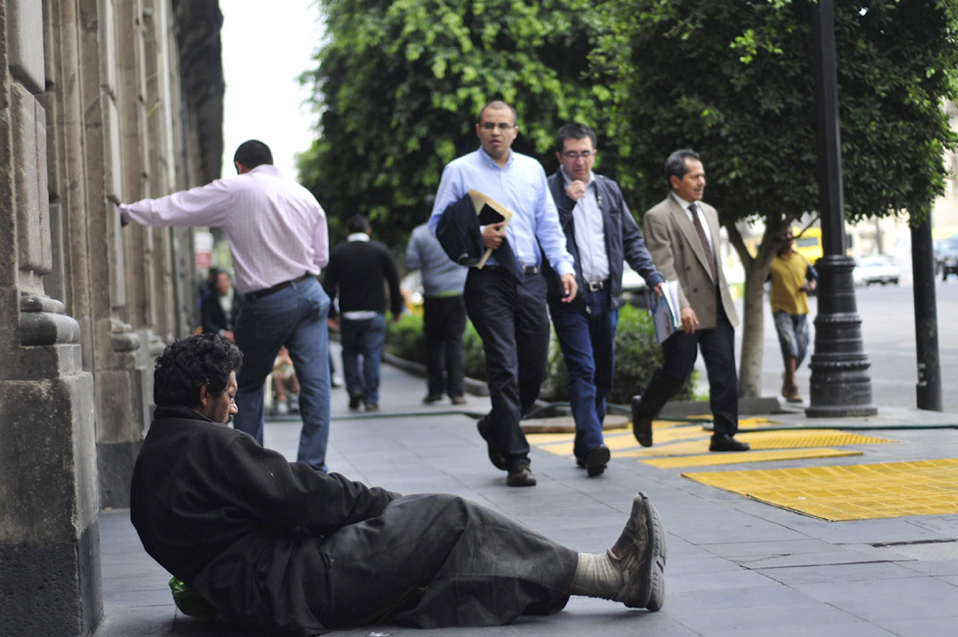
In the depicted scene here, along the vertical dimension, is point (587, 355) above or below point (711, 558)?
above

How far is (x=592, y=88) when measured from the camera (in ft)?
82.1

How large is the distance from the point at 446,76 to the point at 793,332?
484 inches

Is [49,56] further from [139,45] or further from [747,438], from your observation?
[747,438]

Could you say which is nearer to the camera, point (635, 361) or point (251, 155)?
point (251, 155)

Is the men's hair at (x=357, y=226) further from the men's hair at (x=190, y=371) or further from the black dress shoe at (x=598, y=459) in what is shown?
the men's hair at (x=190, y=371)

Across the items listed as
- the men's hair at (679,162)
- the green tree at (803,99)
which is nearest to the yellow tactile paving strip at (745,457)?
the men's hair at (679,162)

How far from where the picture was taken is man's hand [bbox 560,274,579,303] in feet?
24.0

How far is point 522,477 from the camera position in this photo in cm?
721

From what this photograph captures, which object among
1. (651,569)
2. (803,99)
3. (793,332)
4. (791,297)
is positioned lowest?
(651,569)

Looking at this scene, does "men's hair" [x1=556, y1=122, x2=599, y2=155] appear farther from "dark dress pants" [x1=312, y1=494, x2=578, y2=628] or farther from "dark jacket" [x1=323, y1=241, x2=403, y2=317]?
"dark jacket" [x1=323, y1=241, x2=403, y2=317]

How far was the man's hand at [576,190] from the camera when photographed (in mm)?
7773

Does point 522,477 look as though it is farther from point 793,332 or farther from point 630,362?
point 793,332

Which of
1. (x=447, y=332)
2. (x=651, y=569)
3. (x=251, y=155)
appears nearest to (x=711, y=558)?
(x=651, y=569)

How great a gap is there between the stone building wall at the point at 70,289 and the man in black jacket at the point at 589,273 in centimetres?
242
